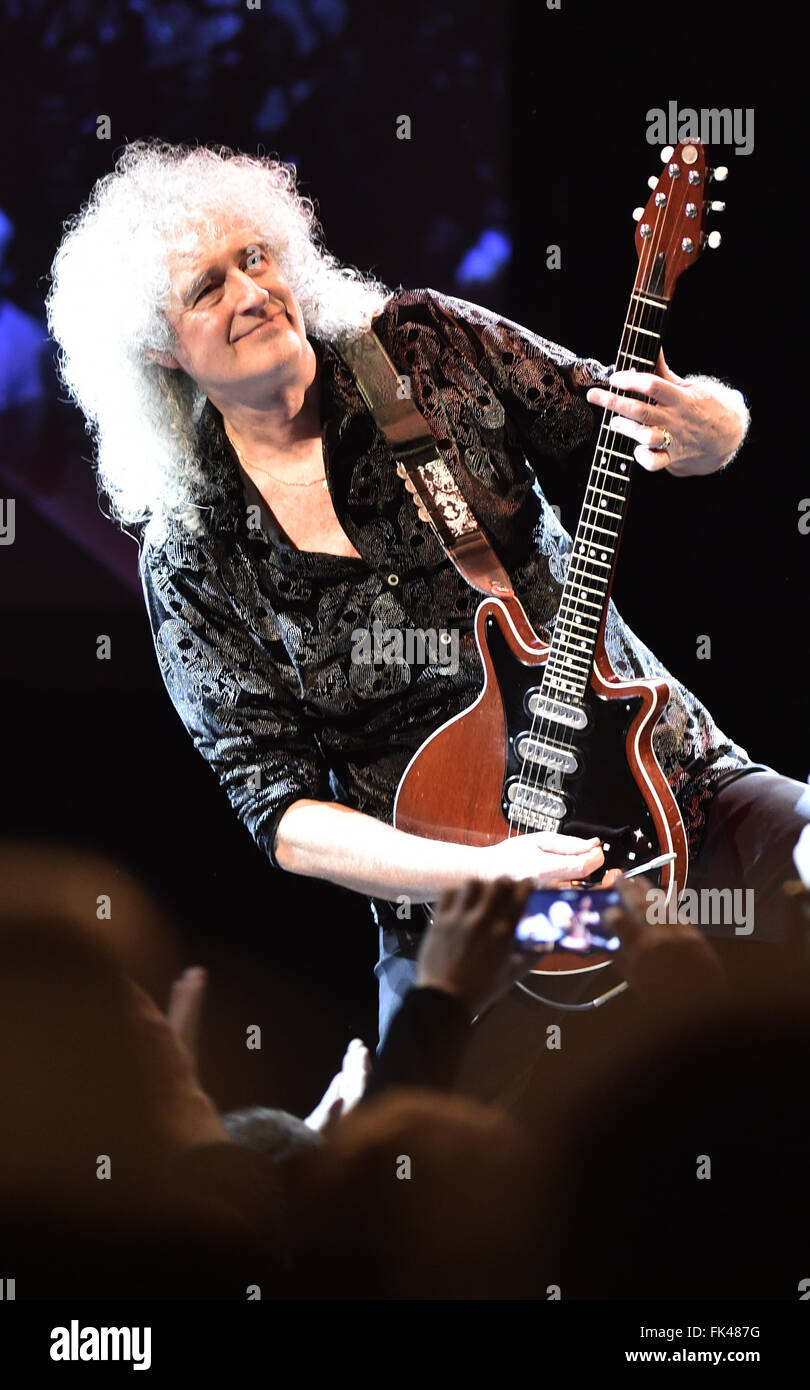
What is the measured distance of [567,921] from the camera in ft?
8.19

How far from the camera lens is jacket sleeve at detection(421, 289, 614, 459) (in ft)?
7.84

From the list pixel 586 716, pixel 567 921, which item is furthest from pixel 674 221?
pixel 567 921

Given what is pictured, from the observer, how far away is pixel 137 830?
263 cm

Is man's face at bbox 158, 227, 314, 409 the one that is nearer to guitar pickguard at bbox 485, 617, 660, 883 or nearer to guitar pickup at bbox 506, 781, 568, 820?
guitar pickguard at bbox 485, 617, 660, 883

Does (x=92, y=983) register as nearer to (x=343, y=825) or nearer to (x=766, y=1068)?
(x=343, y=825)

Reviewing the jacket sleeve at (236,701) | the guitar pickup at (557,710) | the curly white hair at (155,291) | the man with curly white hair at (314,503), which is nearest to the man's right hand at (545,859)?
the man with curly white hair at (314,503)

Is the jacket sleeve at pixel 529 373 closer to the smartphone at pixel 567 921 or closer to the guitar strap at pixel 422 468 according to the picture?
the guitar strap at pixel 422 468

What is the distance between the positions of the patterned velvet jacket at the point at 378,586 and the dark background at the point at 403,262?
135 mm

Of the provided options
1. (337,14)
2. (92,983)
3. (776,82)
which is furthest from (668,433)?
(92,983)

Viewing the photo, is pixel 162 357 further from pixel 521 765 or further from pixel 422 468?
pixel 521 765

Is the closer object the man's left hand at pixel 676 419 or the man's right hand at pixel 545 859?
the man's left hand at pixel 676 419

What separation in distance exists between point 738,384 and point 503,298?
46 cm

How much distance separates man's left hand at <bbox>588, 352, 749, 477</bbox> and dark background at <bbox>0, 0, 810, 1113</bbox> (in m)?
0.16

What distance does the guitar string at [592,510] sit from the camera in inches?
89.3
